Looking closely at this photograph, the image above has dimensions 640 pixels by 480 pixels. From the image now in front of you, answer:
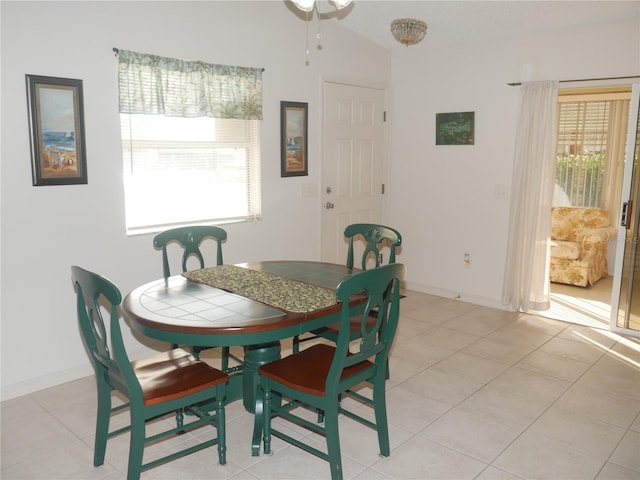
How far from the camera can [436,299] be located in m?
5.20

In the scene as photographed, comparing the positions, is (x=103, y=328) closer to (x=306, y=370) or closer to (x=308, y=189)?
(x=306, y=370)

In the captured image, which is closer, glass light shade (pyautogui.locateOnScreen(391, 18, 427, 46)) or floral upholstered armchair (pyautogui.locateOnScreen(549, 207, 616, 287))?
glass light shade (pyautogui.locateOnScreen(391, 18, 427, 46))

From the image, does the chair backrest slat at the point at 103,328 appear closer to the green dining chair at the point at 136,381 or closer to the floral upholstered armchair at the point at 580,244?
the green dining chair at the point at 136,381

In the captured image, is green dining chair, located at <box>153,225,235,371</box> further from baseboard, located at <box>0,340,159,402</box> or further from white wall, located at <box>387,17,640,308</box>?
white wall, located at <box>387,17,640,308</box>

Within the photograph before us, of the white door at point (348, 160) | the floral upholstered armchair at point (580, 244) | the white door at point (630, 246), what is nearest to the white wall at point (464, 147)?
the white door at point (348, 160)

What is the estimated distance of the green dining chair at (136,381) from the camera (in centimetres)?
207

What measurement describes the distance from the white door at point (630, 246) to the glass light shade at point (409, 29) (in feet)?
5.45

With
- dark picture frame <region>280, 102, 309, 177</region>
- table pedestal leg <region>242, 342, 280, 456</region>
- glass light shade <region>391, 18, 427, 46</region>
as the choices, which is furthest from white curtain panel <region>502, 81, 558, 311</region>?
table pedestal leg <region>242, 342, 280, 456</region>

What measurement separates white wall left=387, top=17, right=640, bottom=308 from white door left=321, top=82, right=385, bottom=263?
0.24 metres

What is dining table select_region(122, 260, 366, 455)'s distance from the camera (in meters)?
2.16

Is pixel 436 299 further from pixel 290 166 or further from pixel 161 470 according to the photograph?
pixel 161 470

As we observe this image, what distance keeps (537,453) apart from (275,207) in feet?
8.81

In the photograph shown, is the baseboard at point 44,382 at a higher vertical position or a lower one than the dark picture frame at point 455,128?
lower

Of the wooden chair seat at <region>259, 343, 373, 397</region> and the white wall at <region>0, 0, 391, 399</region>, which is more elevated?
the white wall at <region>0, 0, 391, 399</region>
